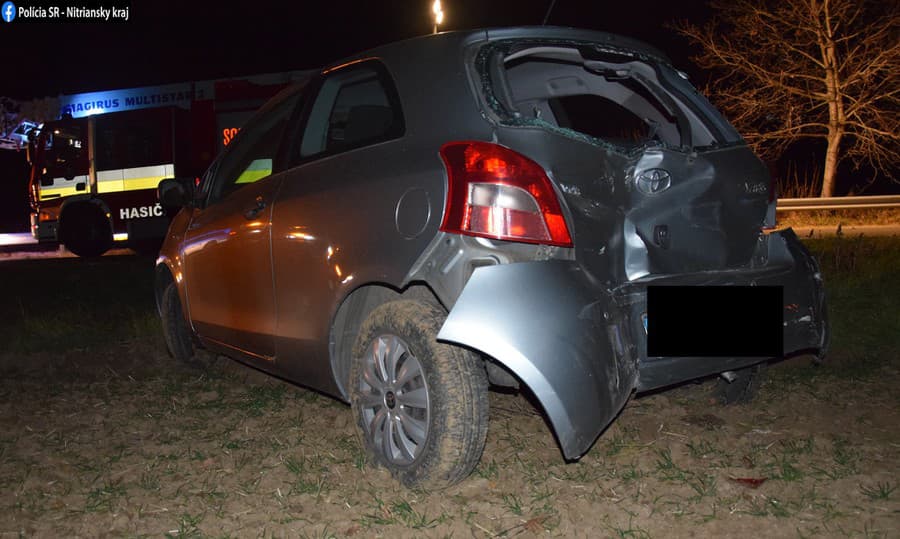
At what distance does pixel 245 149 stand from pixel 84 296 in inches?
195

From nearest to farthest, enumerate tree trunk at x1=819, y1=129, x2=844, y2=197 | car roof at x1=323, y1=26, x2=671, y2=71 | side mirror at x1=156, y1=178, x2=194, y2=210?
car roof at x1=323, y1=26, x2=671, y2=71, side mirror at x1=156, y1=178, x2=194, y2=210, tree trunk at x1=819, y1=129, x2=844, y2=197

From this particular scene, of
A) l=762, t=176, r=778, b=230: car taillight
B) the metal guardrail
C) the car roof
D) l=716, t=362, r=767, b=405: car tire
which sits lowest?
l=716, t=362, r=767, b=405: car tire

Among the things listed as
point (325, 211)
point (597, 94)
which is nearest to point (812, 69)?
point (597, 94)

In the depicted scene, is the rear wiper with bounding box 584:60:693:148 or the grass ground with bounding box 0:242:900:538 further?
the rear wiper with bounding box 584:60:693:148

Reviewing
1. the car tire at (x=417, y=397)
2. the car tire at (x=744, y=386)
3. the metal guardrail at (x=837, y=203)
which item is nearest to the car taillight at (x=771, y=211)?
the car tire at (x=744, y=386)

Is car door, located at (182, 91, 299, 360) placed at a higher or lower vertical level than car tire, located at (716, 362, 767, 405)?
higher

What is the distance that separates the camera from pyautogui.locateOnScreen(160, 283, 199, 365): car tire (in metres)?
5.18

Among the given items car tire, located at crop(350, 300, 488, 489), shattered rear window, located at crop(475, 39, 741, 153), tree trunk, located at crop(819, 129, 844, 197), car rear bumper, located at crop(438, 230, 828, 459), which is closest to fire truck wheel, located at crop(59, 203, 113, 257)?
shattered rear window, located at crop(475, 39, 741, 153)

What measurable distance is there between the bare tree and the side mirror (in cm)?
1561

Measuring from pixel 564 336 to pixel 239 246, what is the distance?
6.22 ft

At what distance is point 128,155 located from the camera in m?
14.2

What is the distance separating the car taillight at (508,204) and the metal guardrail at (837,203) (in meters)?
13.5

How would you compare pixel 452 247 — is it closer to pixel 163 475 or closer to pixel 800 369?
pixel 163 475

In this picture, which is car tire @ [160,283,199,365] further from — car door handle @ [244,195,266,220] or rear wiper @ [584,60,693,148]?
rear wiper @ [584,60,693,148]
